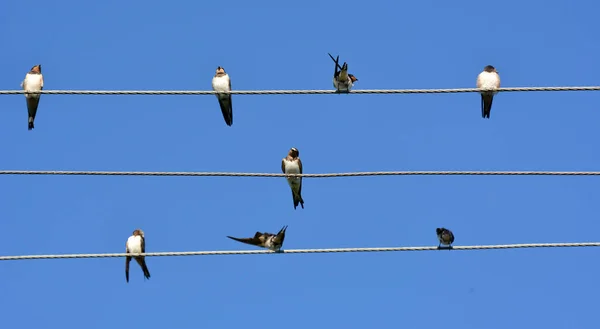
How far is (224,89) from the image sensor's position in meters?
14.9

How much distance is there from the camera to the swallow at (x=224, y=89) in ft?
48.7

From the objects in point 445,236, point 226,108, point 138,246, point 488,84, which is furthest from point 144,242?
point 488,84

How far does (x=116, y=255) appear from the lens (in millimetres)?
9766

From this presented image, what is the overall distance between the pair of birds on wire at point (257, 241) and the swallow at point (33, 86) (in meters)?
1.54

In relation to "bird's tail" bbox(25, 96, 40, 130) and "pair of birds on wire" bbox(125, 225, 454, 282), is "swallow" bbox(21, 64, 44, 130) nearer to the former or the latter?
"bird's tail" bbox(25, 96, 40, 130)

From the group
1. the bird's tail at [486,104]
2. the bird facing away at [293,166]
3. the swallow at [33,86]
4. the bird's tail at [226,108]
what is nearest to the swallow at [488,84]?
the bird's tail at [486,104]

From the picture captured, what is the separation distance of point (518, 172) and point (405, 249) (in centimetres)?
97

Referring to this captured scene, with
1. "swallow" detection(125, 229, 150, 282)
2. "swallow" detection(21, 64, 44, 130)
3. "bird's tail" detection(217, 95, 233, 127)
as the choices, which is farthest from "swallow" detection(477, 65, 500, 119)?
"swallow" detection(21, 64, 44, 130)

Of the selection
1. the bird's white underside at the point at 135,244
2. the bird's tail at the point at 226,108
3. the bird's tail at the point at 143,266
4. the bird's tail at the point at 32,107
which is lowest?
the bird's tail at the point at 143,266

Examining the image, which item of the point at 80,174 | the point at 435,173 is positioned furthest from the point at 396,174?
the point at 80,174

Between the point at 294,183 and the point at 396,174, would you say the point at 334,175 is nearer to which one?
the point at 396,174

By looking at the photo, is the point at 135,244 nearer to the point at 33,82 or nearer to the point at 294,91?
Result: the point at 33,82

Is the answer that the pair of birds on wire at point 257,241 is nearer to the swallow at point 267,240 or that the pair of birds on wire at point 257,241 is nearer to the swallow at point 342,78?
the swallow at point 267,240

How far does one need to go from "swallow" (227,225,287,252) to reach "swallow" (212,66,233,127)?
95.6 inches
